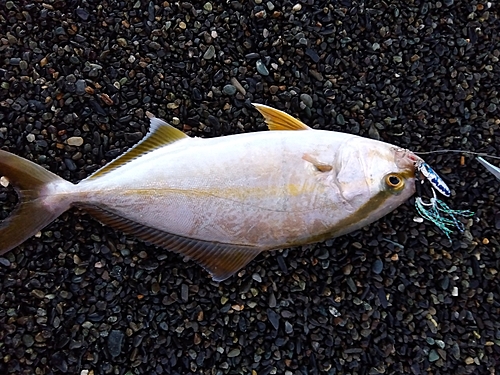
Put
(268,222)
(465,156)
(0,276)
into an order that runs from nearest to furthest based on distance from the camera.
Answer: (268,222)
(0,276)
(465,156)

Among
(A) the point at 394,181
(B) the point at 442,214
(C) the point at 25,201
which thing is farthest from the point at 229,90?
(B) the point at 442,214

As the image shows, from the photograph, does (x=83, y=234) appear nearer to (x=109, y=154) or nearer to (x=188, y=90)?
(x=109, y=154)

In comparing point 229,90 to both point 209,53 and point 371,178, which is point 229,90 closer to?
point 209,53

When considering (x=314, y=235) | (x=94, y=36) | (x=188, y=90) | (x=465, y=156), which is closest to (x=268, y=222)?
(x=314, y=235)

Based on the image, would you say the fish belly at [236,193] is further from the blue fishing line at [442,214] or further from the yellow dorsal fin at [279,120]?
the blue fishing line at [442,214]

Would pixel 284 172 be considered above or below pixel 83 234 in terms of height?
above

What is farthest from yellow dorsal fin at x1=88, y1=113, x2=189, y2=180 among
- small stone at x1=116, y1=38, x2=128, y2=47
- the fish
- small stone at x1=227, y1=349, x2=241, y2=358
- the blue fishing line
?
the blue fishing line
